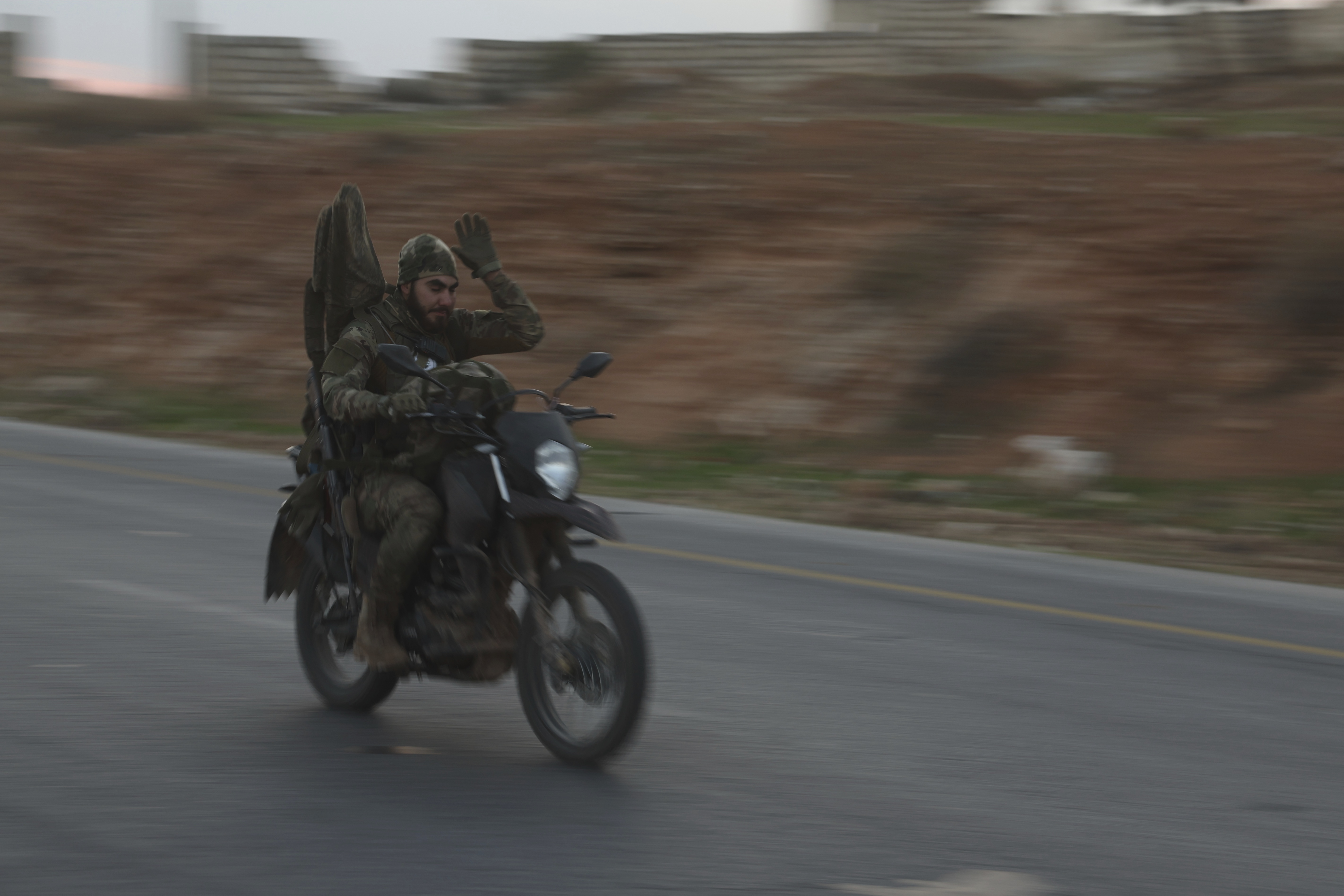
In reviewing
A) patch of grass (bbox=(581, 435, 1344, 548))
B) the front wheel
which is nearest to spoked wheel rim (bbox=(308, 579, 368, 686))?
the front wheel

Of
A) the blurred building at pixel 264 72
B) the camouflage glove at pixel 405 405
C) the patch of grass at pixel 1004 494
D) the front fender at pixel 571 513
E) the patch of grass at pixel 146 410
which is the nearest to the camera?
the front fender at pixel 571 513

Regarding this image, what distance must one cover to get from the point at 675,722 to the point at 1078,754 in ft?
4.85

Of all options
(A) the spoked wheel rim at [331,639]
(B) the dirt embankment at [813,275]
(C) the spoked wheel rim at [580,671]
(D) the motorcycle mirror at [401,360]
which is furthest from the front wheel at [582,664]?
(B) the dirt embankment at [813,275]

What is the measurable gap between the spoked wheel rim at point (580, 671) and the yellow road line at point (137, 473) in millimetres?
8502

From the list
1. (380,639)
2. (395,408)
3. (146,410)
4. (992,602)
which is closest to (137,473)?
(146,410)

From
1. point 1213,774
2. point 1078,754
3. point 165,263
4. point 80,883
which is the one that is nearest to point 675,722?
point 1078,754

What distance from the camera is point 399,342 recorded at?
6137mm

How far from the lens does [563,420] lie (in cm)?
582

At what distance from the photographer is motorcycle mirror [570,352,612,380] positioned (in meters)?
5.81

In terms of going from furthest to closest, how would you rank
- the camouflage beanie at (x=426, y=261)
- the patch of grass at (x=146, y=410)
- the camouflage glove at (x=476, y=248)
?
the patch of grass at (x=146, y=410) → the camouflage glove at (x=476, y=248) → the camouflage beanie at (x=426, y=261)

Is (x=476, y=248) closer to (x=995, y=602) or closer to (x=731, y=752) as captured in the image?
(x=731, y=752)

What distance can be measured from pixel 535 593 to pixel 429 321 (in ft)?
3.58

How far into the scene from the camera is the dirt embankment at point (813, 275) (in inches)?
743

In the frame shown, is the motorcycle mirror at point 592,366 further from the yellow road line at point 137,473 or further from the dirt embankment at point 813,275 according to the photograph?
the dirt embankment at point 813,275
